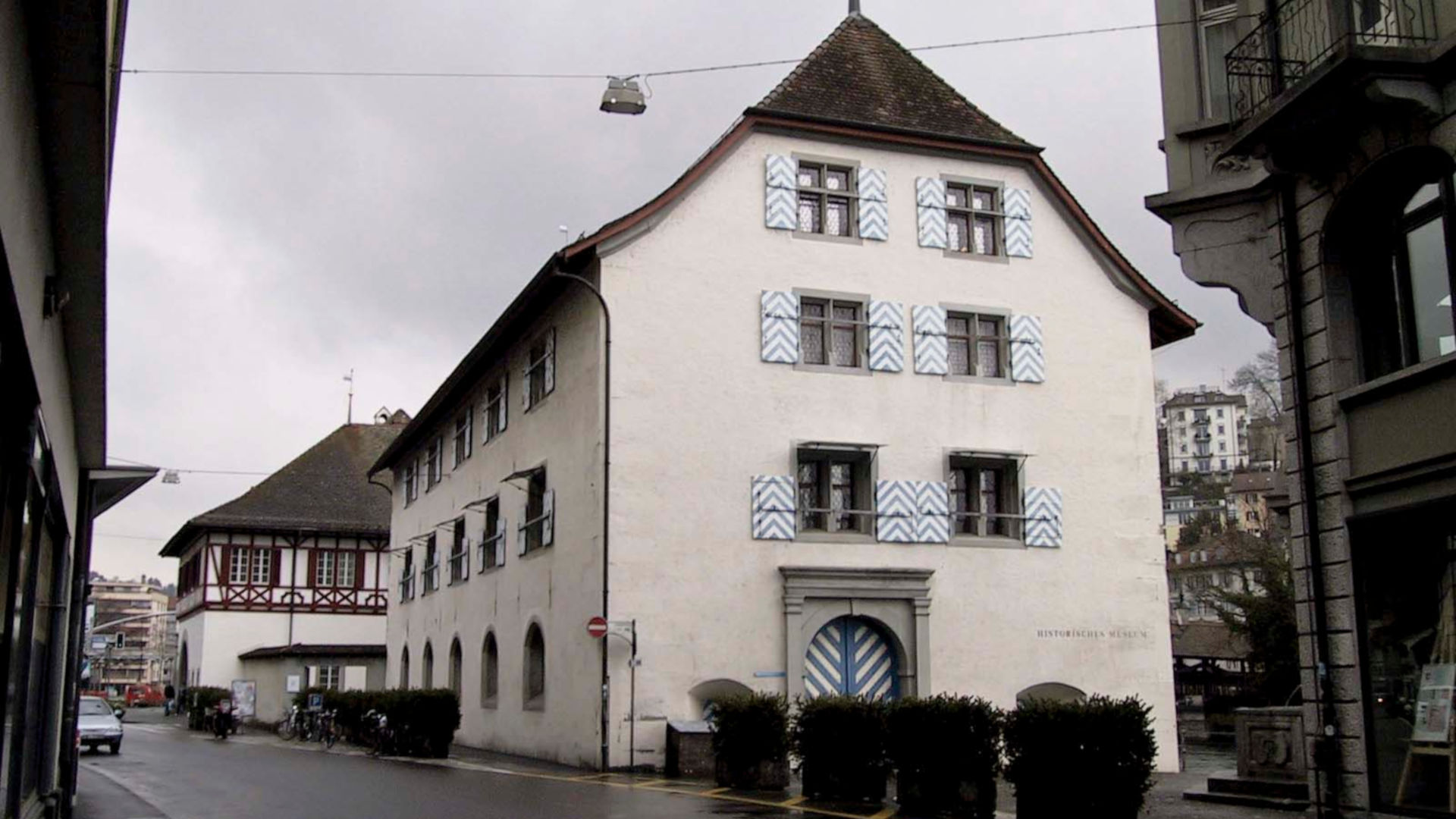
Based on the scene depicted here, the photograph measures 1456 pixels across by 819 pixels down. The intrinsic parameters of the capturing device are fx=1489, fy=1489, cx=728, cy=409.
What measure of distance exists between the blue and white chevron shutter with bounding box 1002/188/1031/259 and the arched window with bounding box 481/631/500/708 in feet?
47.2

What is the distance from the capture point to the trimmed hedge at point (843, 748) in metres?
18.0

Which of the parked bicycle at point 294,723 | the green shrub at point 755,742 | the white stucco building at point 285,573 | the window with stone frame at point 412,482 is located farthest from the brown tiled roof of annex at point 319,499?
the green shrub at point 755,742

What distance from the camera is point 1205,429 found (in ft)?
575

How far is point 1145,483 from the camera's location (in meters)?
29.4

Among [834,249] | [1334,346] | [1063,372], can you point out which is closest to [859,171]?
[834,249]

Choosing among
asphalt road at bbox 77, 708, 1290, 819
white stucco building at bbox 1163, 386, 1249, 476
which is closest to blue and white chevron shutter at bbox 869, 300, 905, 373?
asphalt road at bbox 77, 708, 1290, 819

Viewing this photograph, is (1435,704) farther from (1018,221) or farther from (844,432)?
(1018,221)

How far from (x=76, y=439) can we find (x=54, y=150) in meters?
9.42

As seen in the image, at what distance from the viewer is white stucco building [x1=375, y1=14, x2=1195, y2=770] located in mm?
25969

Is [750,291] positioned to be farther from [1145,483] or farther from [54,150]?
[54,150]

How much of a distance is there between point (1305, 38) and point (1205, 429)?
170 metres

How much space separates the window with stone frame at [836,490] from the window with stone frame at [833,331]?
1.69 meters

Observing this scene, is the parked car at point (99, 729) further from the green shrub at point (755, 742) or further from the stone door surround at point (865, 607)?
the green shrub at point (755, 742)

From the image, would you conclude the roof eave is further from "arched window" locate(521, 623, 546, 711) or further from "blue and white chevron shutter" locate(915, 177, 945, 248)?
"arched window" locate(521, 623, 546, 711)
